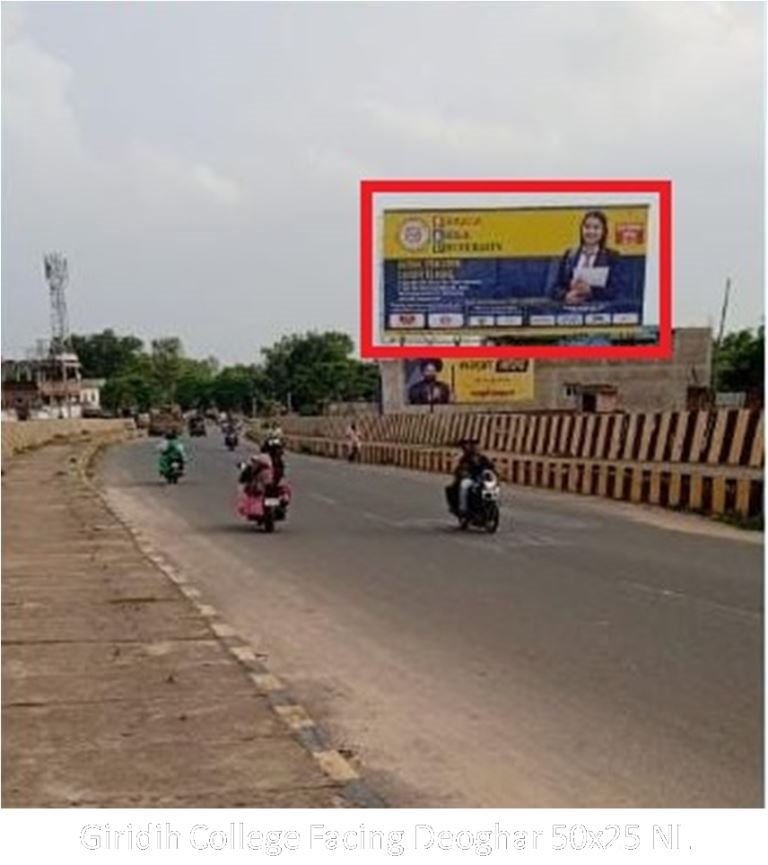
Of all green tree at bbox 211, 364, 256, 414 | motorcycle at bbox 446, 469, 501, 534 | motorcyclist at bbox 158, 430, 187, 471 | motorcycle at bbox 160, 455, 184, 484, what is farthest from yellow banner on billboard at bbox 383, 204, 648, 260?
green tree at bbox 211, 364, 256, 414

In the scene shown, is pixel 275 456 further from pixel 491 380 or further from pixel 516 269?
pixel 491 380

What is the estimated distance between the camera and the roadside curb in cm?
556

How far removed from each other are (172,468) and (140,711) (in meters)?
24.9

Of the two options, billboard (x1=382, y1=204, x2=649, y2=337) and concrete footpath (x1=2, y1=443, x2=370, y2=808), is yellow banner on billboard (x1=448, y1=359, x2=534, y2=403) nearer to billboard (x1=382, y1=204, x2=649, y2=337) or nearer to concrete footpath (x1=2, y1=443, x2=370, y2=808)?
billboard (x1=382, y1=204, x2=649, y2=337)

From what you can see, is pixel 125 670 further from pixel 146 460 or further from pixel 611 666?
pixel 146 460

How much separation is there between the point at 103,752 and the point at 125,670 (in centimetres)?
194

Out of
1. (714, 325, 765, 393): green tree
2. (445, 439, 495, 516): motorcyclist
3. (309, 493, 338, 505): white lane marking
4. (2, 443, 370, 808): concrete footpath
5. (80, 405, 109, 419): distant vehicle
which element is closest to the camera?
(2, 443, 370, 808): concrete footpath

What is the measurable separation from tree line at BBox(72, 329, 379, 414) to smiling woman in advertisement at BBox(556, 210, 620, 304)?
5731cm

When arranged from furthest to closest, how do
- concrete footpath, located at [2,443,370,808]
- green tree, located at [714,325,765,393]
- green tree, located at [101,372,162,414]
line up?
green tree, located at [101,372,162,414] < green tree, located at [714,325,765,393] < concrete footpath, located at [2,443,370,808]

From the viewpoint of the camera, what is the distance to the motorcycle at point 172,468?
104 feet

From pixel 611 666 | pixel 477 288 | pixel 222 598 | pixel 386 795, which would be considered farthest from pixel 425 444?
pixel 386 795

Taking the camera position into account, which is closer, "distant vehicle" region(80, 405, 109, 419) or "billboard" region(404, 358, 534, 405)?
"billboard" region(404, 358, 534, 405)

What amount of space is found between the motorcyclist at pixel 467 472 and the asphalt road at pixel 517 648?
493 millimetres

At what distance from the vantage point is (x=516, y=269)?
41.4m
